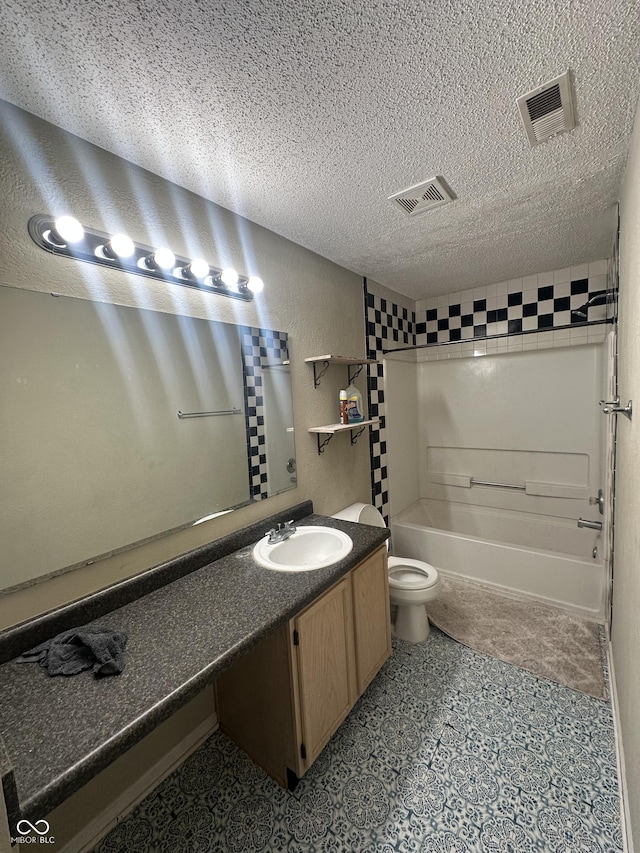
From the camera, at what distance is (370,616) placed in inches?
62.6

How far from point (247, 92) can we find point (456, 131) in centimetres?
67

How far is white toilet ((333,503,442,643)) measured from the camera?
1.94m

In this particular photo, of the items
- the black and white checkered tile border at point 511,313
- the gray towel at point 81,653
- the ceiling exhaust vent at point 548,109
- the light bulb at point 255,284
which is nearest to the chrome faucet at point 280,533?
the gray towel at point 81,653

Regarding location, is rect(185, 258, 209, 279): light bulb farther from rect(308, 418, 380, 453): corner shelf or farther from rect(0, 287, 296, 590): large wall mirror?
rect(308, 418, 380, 453): corner shelf

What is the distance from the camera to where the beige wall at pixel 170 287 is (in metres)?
1.01

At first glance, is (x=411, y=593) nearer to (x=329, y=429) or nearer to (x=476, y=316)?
A: (x=329, y=429)

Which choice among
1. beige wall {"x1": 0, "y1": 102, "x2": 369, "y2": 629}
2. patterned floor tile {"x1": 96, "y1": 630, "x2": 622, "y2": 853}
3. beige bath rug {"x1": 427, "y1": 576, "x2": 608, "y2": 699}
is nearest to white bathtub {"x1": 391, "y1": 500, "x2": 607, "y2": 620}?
beige bath rug {"x1": 427, "y1": 576, "x2": 608, "y2": 699}

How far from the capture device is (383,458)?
8.78 ft

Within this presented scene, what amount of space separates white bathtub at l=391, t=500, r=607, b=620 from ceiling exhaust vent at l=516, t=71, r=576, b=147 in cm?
222

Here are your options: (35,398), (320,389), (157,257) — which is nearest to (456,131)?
(157,257)

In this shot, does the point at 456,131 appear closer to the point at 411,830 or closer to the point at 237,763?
the point at 411,830

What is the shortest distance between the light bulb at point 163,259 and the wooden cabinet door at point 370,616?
143 centimetres

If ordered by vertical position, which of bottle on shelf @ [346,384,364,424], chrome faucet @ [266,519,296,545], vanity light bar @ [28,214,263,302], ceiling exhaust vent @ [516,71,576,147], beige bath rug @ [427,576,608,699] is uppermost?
ceiling exhaust vent @ [516,71,576,147]

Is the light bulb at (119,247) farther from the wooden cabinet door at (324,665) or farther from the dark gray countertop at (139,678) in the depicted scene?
the wooden cabinet door at (324,665)
